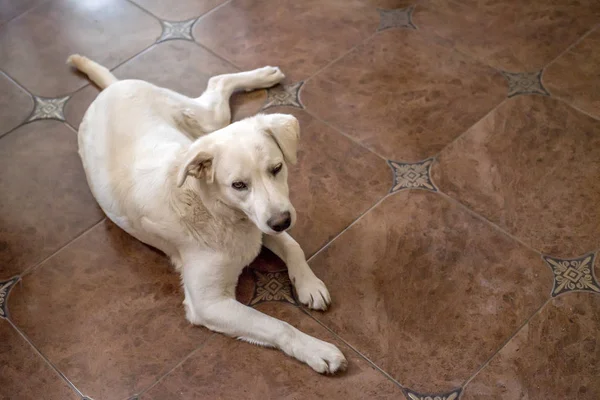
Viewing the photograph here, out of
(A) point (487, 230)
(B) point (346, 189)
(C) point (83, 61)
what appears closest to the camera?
(A) point (487, 230)

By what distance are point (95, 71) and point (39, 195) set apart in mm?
606

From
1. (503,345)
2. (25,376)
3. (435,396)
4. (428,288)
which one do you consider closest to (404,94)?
(428,288)

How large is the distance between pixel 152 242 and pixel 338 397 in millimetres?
788

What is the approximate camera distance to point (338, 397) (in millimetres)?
1814

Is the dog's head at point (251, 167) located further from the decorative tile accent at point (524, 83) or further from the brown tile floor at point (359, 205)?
the decorative tile accent at point (524, 83)

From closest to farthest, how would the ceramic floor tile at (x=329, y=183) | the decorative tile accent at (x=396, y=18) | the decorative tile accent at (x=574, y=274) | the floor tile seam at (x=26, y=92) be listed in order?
the decorative tile accent at (x=574, y=274), the ceramic floor tile at (x=329, y=183), the floor tile seam at (x=26, y=92), the decorative tile accent at (x=396, y=18)

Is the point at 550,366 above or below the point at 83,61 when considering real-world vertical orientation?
below

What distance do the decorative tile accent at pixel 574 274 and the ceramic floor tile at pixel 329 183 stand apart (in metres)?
0.63

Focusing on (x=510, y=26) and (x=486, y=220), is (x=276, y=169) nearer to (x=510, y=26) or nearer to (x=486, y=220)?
(x=486, y=220)

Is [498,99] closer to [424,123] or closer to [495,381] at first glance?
[424,123]

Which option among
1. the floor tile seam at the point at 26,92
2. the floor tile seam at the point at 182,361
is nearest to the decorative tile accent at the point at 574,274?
the floor tile seam at the point at 182,361

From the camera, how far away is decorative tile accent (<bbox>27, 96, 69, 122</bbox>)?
2656 millimetres

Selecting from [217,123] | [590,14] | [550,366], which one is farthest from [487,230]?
[590,14]

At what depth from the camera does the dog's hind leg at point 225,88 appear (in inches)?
96.3
